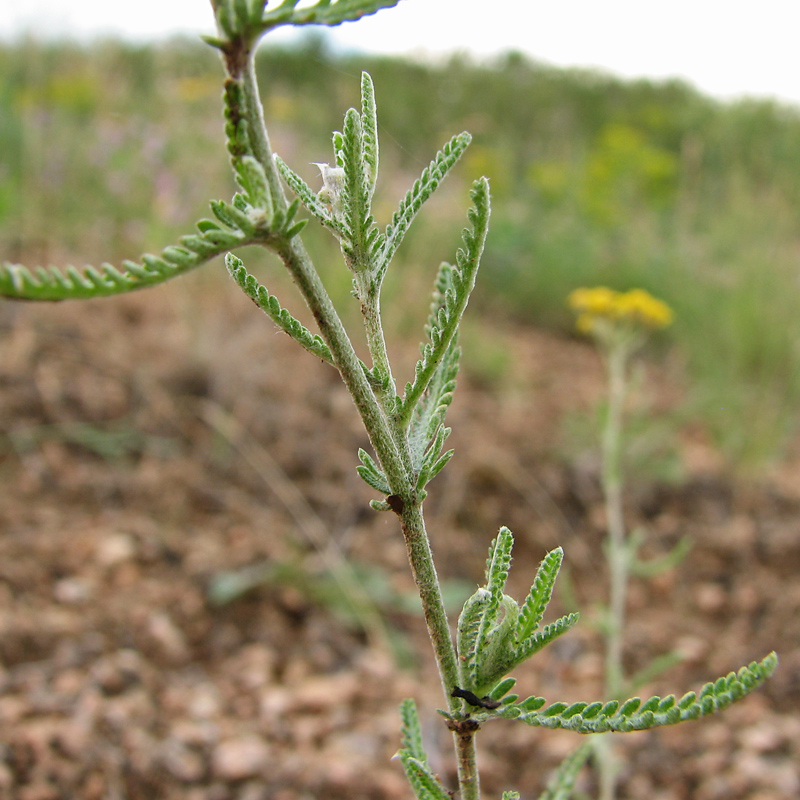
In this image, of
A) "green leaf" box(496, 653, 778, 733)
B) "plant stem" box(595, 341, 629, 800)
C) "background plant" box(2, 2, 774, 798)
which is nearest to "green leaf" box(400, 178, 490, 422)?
"background plant" box(2, 2, 774, 798)

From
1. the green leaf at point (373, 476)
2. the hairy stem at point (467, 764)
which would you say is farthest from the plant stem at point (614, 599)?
the green leaf at point (373, 476)

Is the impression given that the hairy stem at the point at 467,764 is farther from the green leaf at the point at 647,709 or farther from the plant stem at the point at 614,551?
the plant stem at the point at 614,551

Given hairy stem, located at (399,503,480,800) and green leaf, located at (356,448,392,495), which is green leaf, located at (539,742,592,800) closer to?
hairy stem, located at (399,503,480,800)

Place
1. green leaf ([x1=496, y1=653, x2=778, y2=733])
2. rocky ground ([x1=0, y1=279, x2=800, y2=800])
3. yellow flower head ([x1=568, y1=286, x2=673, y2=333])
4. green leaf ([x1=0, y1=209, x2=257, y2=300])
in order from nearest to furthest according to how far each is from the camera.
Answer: green leaf ([x1=0, y1=209, x2=257, y2=300]), green leaf ([x1=496, y1=653, x2=778, y2=733]), rocky ground ([x1=0, y1=279, x2=800, y2=800]), yellow flower head ([x1=568, y1=286, x2=673, y2=333])

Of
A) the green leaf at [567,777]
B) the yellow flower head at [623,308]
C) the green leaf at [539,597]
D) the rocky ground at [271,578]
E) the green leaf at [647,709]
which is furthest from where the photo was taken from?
the yellow flower head at [623,308]

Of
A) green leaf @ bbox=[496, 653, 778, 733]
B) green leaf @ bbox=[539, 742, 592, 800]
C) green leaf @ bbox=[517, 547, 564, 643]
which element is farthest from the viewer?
green leaf @ bbox=[539, 742, 592, 800]

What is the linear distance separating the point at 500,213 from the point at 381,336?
645cm

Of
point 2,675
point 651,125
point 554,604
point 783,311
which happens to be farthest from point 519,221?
point 651,125

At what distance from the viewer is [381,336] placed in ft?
1.80

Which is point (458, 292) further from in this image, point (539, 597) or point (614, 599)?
point (614, 599)

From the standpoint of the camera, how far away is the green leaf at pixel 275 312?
49cm

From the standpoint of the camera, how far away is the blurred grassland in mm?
4066

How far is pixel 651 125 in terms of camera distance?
11852mm

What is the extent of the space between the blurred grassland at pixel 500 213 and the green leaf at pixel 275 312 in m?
0.82
